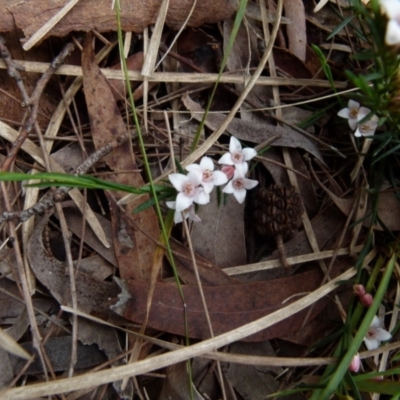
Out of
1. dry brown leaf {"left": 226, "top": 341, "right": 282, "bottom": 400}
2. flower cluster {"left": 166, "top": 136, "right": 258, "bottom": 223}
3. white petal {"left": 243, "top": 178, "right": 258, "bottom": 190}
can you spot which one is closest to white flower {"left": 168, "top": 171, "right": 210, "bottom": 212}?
flower cluster {"left": 166, "top": 136, "right": 258, "bottom": 223}


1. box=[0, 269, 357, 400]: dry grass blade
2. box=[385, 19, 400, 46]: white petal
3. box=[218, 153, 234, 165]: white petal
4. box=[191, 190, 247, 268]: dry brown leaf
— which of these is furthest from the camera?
box=[191, 190, 247, 268]: dry brown leaf

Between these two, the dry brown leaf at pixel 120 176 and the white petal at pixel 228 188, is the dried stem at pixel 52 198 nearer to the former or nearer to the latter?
the dry brown leaf at pixel 120 176

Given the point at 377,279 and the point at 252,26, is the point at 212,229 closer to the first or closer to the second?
the point at 377,279

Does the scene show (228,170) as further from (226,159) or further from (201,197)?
(201,197)

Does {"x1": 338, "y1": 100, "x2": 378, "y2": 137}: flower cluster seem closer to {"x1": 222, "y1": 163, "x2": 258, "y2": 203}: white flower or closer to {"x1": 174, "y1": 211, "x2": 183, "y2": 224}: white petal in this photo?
{"x1": 222, "y1": 163, "x2": 258, "y2": 203}: white flower

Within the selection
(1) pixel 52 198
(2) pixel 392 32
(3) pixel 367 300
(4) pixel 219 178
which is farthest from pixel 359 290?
(1) pixel 52 198

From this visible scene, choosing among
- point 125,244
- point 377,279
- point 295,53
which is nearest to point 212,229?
point 125,244
